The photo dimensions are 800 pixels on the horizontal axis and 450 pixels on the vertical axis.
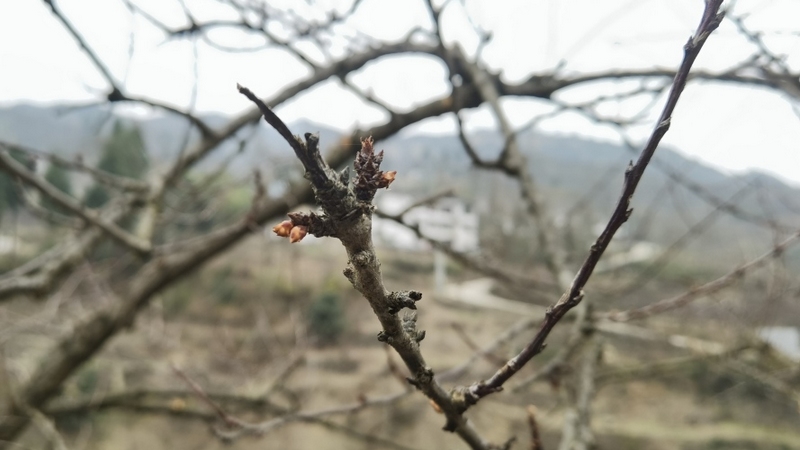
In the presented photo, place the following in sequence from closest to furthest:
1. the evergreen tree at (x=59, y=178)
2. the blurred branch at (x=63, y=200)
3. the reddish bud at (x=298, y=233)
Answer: the reddish bud at (x=298, y=233) < the blurred branch at (x=63, y=200) < the evergreen tree at (x=59, y=178)

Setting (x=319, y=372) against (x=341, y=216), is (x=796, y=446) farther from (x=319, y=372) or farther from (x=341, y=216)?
(x=341, y=216)

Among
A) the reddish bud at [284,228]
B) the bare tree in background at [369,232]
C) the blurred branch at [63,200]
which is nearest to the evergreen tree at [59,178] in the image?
the bare tree in background at [369,232]

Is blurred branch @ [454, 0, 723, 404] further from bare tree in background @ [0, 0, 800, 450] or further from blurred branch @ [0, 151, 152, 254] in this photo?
blurred branch @ [0, 151, 152, 254]

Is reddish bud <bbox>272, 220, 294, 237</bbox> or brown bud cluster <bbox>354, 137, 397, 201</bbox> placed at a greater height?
brown bud cluster <bbox>354, 137, 397, 201</bbox>

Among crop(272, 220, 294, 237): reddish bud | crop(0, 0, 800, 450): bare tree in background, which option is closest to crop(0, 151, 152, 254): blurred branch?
crop(0, 0, 800, 450): bare tree in background

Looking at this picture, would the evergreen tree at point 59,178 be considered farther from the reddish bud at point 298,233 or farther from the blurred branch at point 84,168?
the reddish bud at point 298,233

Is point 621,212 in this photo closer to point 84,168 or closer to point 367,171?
point 367,171

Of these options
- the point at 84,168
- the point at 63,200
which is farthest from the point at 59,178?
the point at 63,200

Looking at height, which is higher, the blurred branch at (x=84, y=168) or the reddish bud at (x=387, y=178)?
the blurred branch at (x=84, y=168)
